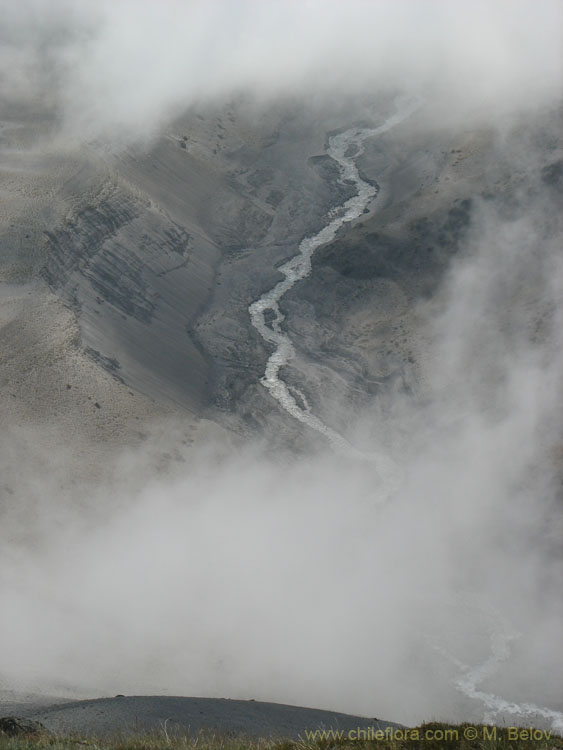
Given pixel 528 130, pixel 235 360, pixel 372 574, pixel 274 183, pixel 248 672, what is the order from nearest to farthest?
1. pixel 248 672
2. pixel 372 574
3. pixel 235 360
4. pixel 528 130
5. pixel 274 183

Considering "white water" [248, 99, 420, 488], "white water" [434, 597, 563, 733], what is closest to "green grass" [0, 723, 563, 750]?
"white water" [434, 597, 563, 733]

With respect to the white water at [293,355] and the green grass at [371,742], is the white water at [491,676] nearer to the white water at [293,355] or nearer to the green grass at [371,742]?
the white water at [293,355]

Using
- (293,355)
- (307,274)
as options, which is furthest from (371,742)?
(307,274)

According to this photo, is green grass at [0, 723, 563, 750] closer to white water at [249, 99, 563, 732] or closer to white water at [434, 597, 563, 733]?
white water at [434, 597, 563, 733]

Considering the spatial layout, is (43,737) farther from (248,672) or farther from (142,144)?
(142,144)

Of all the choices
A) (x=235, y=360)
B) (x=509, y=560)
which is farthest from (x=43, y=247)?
(x=509, y=560)

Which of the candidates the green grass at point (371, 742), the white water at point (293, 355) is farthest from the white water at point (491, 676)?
the green grass at point (371, 742)
